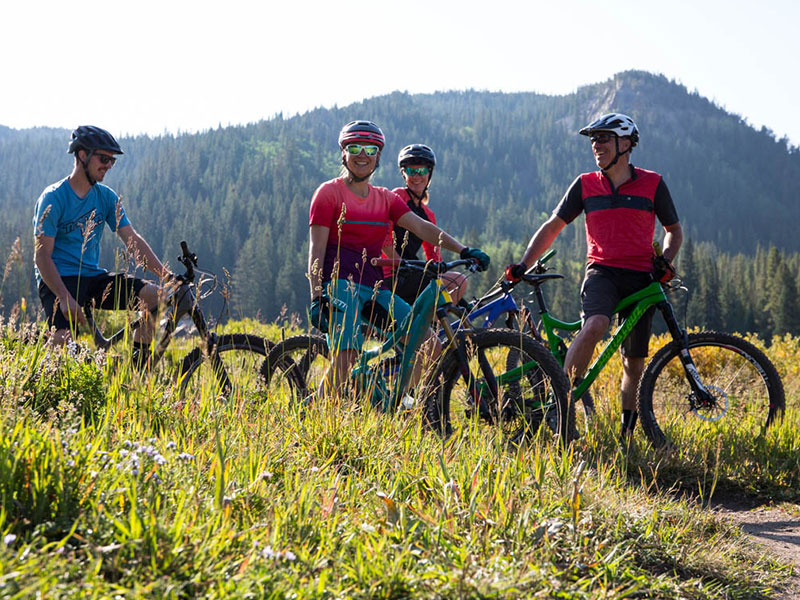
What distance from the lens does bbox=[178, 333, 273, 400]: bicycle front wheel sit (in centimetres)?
412

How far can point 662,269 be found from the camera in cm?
511

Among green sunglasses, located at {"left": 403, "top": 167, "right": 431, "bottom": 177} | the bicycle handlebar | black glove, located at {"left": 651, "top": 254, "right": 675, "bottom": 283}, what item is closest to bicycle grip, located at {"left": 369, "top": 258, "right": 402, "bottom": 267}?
the bicycle handlebar

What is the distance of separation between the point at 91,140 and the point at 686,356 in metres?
4.89

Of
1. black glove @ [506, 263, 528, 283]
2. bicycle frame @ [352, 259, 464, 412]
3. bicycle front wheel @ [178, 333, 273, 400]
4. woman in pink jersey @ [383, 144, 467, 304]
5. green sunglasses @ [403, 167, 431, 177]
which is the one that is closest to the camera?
bicycle front wheel @ [178, 333, 273, 400]

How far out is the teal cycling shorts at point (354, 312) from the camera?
421cm

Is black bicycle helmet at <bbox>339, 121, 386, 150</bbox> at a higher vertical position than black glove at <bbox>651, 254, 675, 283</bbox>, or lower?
higher

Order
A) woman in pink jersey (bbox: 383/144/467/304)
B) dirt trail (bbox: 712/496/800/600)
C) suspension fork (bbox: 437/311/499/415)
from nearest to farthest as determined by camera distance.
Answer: dirt trail (bbox: 712/496/800/600) → suspension fork (bbox: 437/311/499/415) → woman in pink jersey (bbox: 383/144/467/304)

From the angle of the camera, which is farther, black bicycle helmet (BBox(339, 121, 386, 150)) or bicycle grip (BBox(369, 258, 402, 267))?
black bicycle helmet (BBox(339, 121, 386, 150))

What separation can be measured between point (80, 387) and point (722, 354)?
5156mm

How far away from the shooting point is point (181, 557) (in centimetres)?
196

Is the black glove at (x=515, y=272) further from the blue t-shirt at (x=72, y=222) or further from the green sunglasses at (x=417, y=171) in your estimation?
the blue t-shirt at (x=72, y=222)

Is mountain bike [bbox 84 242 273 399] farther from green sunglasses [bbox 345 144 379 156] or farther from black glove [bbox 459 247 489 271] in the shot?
black glove [bbox 459 247 489 271]

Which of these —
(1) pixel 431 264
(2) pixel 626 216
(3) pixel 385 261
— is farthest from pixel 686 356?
(3) pixel 385 261

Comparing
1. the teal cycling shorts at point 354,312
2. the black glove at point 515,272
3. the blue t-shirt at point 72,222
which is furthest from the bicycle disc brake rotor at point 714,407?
the blue t-shirt at point 72,222
